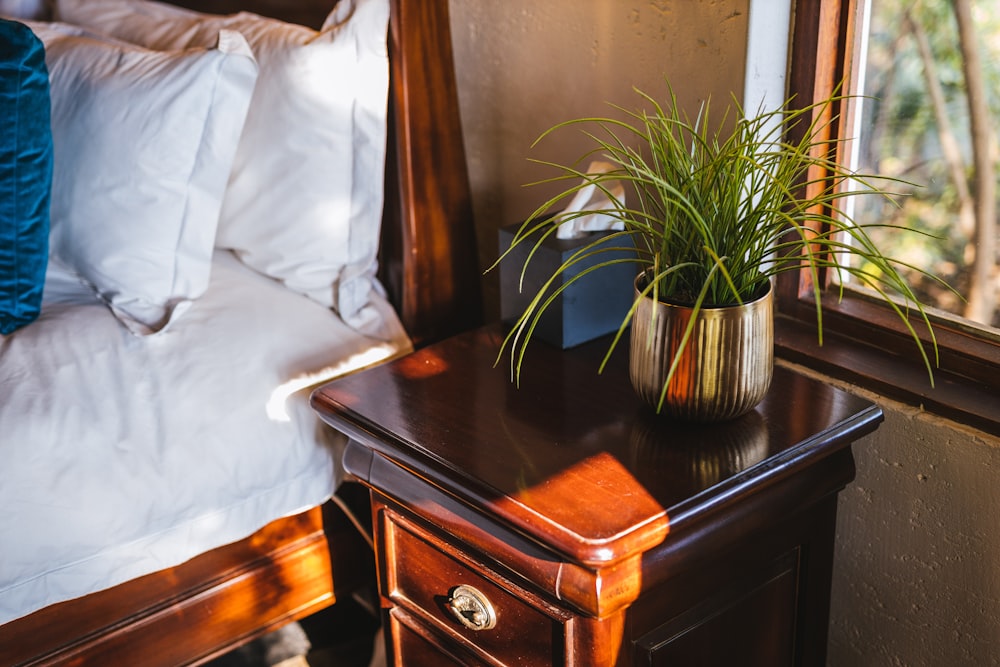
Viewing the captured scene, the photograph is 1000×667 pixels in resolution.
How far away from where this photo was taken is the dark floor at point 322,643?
1.67 metres

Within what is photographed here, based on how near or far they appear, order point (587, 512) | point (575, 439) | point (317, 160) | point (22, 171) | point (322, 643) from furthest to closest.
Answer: point (322, 643)
point (317, 160)
point (22, 171)
point (575, 439)
point (587, 512)

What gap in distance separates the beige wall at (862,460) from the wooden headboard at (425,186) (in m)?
0.14

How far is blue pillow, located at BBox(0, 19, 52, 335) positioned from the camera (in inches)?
49.2

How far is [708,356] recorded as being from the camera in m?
0.96

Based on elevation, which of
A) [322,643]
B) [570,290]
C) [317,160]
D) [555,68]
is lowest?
[322,643]

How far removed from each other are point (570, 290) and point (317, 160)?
455 millimetres

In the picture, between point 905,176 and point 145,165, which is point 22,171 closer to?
point 145,165

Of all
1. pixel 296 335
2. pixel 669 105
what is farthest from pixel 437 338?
pixel 669 105

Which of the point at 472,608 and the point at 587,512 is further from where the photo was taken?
the point at 472,608

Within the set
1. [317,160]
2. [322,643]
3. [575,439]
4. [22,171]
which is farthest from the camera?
[322,643]

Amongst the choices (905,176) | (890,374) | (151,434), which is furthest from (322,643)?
(905,176)

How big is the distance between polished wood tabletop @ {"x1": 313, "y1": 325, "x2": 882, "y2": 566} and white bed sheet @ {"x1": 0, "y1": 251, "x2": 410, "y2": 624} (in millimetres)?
159

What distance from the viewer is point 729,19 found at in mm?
1181

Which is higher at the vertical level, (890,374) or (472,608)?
(890,374)
